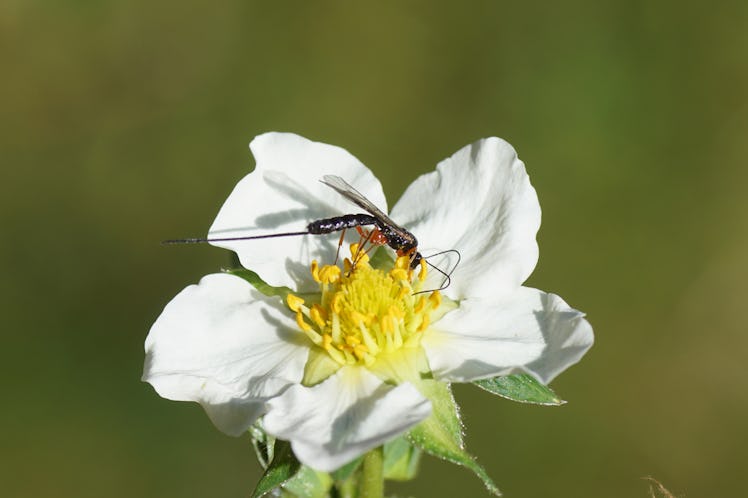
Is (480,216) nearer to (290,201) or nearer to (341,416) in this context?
(290,201)

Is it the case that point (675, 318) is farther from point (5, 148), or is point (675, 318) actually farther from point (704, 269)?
point (5, 148)

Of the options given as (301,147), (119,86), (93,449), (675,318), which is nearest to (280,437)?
(301,147)

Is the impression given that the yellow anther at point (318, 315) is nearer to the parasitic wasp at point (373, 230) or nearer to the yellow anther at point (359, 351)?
the yellow anther at point (359, 351)

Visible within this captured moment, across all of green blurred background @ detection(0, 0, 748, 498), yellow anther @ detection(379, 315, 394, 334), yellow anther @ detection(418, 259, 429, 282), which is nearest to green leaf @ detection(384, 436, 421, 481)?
yellow anther @ detection(379, 315, 394, 334)

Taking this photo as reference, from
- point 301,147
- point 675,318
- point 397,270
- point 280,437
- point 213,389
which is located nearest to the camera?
point 280,437

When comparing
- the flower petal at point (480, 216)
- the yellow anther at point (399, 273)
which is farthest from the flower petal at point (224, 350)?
the flower petal at point (480, 216)
